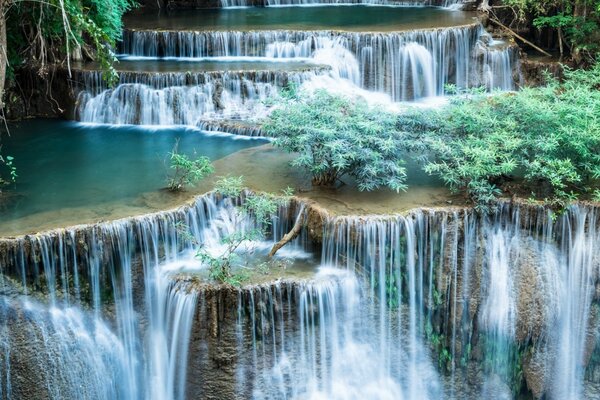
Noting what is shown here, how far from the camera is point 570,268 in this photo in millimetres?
9008

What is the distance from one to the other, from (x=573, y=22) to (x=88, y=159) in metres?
9.35

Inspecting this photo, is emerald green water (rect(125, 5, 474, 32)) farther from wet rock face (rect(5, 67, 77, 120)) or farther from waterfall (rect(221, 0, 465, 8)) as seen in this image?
wet rock face (rect(5, 67, 77, 120))

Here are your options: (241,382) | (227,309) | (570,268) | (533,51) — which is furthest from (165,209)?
(533,51)

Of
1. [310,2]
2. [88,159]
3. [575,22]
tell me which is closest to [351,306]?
[88,159]

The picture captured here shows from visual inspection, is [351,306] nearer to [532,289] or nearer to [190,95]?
[532,289]

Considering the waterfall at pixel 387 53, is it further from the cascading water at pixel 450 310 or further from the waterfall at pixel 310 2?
the cascading water at pixel 450 310

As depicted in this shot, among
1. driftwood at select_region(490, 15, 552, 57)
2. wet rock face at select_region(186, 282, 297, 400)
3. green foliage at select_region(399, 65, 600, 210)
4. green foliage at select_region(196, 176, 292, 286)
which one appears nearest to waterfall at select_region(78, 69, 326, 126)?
green foliage at select_region(196, 176, 292, 286)

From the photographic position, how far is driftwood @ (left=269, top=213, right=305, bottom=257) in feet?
29.0

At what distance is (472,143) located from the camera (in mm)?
9523

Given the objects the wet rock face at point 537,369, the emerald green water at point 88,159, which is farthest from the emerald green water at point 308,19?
the wet rock face at point 537,369

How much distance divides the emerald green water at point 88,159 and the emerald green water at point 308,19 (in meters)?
4.75

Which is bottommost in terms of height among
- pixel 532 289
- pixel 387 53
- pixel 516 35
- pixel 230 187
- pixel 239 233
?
pixel 532 289

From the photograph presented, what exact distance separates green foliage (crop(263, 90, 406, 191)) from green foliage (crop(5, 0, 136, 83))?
2707 millimetres

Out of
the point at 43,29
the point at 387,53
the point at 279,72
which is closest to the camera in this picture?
the point at 43,29
